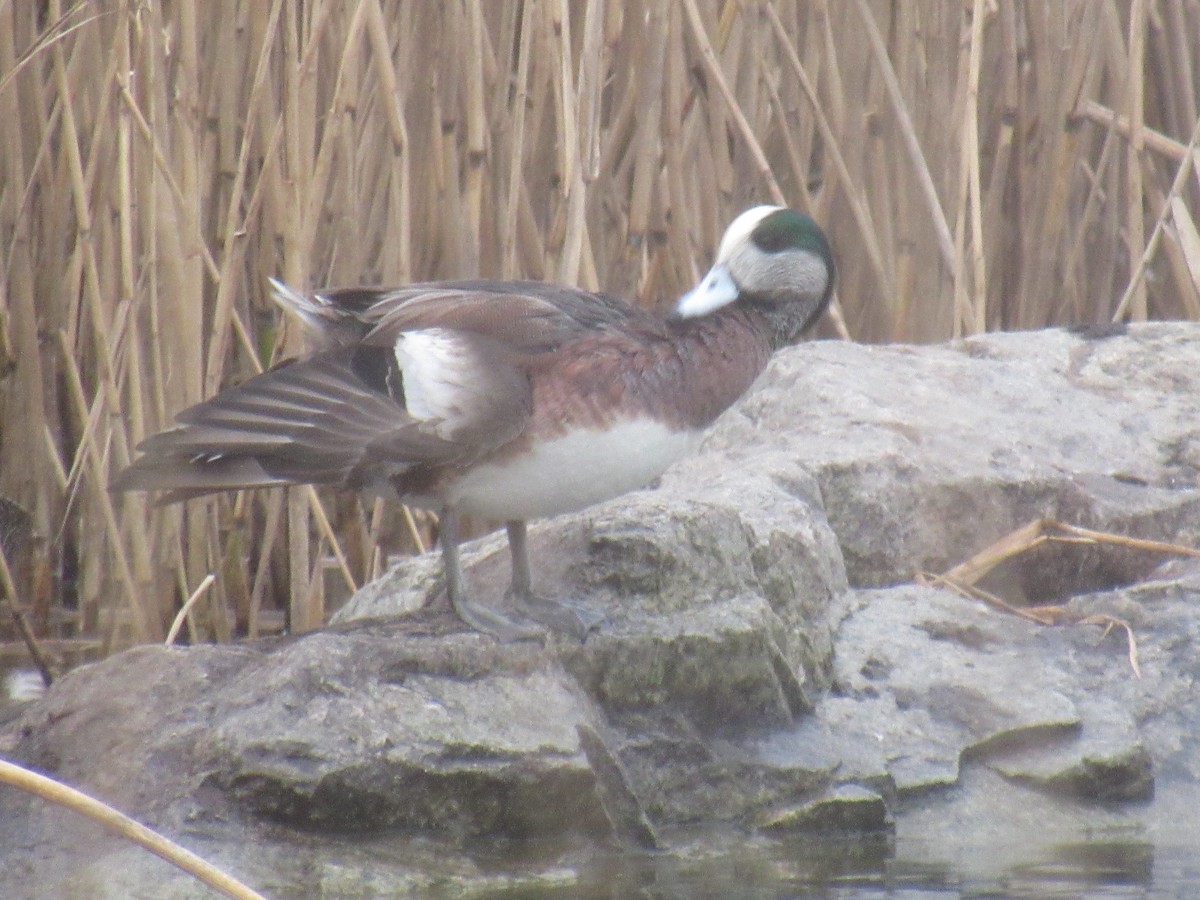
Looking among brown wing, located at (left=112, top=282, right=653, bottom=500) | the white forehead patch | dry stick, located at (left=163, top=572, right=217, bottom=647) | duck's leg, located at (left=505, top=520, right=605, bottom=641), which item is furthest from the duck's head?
dry stick, located at (left=163, top=572, right=217, bottom=647)

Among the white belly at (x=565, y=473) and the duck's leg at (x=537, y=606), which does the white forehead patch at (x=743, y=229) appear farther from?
the duck's leg at (x=537, y=606)

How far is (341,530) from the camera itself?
4270 millimetres

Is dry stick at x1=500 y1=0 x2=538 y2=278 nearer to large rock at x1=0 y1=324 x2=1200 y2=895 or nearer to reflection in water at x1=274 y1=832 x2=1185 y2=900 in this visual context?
large rock at x1=0 y1=324 x2=1200 y2=895

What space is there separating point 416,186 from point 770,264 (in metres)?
1.31

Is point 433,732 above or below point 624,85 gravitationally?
below

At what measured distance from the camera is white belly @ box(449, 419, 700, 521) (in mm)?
2426

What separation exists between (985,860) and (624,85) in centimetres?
228

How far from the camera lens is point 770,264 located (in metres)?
2.75

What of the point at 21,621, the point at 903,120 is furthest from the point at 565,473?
the point at 903,120

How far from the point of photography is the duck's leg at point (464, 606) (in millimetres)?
2486

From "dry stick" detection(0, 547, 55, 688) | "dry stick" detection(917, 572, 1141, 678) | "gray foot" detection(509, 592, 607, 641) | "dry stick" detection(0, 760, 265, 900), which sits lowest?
"dry stick" detection(0, 547, 55, 688)

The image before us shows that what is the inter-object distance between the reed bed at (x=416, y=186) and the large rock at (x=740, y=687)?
624 millimetres

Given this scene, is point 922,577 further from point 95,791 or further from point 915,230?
point 95,791

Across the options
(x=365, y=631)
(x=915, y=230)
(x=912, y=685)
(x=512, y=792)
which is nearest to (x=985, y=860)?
(x=912, y=685)
